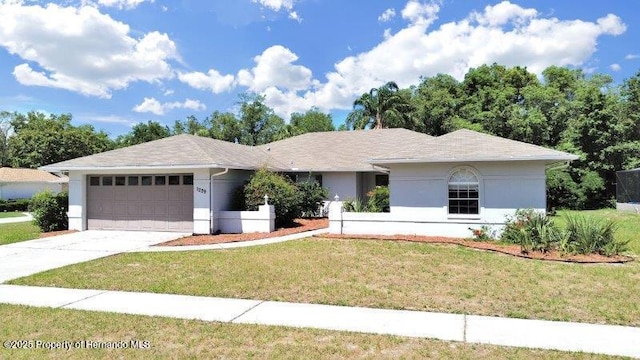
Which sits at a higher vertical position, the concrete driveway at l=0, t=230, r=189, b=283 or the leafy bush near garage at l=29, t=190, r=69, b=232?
the leafy bush near garage at l=29, t=190, r=69, b=232

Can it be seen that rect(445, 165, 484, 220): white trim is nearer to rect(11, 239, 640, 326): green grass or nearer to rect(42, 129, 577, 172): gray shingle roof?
rect(42, 129, 577, 172): gray shingle roof

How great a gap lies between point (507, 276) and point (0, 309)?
982 cm

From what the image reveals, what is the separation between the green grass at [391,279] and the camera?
7180mm

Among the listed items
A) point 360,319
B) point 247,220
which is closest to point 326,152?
point 247,220

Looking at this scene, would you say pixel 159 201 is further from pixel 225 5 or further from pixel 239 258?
pixel 225 5

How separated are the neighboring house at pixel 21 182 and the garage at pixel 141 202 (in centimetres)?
2641

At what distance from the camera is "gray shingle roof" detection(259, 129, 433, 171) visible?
22656mm

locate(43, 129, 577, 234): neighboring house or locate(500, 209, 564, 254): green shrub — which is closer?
locate(500, 209, 564, 254): green shrub

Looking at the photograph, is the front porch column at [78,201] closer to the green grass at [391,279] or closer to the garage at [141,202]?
the garage at [141,202]

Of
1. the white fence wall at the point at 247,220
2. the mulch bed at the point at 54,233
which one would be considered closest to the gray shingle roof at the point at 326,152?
the white fence wall at the point at 247,220

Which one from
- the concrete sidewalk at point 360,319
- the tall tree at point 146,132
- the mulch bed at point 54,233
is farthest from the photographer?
the tall tree at point 146,132

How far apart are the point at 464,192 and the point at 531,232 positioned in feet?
8.81

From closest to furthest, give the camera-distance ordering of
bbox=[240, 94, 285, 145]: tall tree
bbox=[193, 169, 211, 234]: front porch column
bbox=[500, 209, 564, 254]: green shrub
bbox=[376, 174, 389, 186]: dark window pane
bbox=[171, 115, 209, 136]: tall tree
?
bbox=[500, 209, 564, 254]: green shrub < bbox=[193, 169, 211, 234]: front porch column < bbox=[376, 174, 389, 186]: dark window pane < bbox=[240, 94, 285, 145]: tall tree < bbox=[171, 115, 209, 136]: tall tree

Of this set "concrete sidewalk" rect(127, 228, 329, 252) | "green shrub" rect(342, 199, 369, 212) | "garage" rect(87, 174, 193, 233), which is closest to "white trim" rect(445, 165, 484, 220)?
"green shrub" rect(342, 199, 369, 212)
